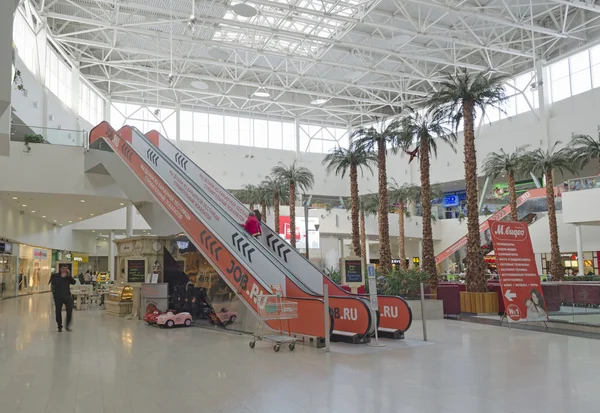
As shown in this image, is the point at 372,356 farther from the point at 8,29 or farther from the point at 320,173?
the point at 320,173

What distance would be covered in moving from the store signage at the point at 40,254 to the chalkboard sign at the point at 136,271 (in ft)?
59.7

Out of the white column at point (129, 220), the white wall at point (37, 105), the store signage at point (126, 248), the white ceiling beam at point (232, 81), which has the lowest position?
the store signage at point (126, 248)

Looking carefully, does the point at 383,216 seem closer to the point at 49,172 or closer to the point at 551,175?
the point at 551,175

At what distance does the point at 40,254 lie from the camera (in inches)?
1254

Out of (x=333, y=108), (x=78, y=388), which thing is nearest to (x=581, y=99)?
(x=333, y=108)

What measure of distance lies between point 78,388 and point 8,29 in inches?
157

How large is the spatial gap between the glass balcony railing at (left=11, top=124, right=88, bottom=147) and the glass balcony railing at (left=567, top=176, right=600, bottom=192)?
20.6 metres

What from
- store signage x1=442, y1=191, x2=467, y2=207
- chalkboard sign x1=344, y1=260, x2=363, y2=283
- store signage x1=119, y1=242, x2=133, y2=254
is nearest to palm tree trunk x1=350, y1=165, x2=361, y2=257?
chalkboard sign x1=344, y1=260, x2=363, y2=283

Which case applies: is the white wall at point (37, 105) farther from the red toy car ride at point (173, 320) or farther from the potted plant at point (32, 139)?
the red toy car ride at point (173, 320)

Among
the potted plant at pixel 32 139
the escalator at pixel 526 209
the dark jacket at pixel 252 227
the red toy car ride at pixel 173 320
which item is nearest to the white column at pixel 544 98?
the escalator at pixel 526 209

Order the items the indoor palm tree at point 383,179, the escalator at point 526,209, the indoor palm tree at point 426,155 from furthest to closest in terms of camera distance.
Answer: the escalator at point 526,209
the indoor palm tree at point 383,179
the indoor palm tree at point 426,155

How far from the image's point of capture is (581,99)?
32781 mm

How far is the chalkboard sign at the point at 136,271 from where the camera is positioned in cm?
1547

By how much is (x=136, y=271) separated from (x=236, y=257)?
20.5 feet
